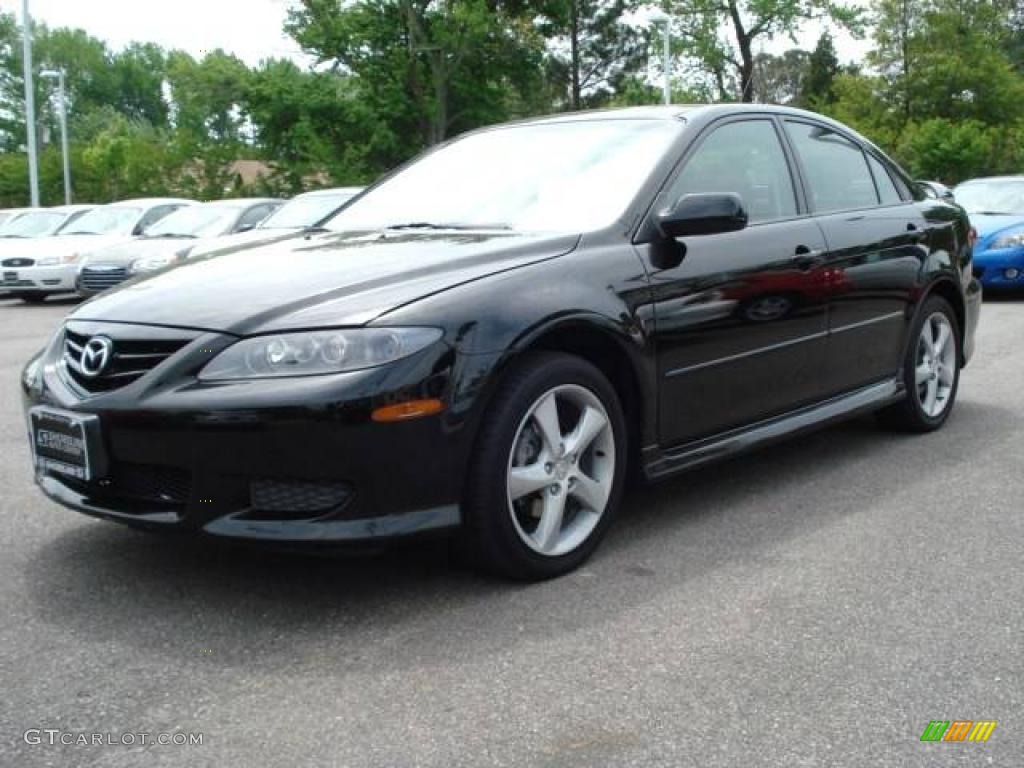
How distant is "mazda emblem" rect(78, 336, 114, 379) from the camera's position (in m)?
3.42

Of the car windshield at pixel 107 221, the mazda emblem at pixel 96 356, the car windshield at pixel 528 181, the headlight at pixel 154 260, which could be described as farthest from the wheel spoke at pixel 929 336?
the car windshield at pixel 107 221

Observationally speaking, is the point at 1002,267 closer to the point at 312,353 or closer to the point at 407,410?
the point at 407,410

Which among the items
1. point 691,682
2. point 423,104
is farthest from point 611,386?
point 423,104

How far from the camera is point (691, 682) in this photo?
290cm

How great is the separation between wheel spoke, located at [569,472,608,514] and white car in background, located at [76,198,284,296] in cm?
1115

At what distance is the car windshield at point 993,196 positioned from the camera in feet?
45.5

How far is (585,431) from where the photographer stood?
147 inches

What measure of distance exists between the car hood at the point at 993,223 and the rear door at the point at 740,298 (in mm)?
8973

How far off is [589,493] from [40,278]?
1422 centimetres

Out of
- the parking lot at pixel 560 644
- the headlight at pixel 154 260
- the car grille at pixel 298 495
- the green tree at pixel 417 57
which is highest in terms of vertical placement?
the green tree at pixel 417 57

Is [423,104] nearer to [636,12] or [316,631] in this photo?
[636,12]

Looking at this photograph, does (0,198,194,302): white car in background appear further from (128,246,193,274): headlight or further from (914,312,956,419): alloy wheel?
(914,312,956,419): alloy wheel

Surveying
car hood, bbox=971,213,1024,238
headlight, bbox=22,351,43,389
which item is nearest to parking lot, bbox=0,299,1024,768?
headlight, bbox=22,351,43,389

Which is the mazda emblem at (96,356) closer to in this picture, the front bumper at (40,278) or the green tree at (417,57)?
the front bumper at (40,278)
